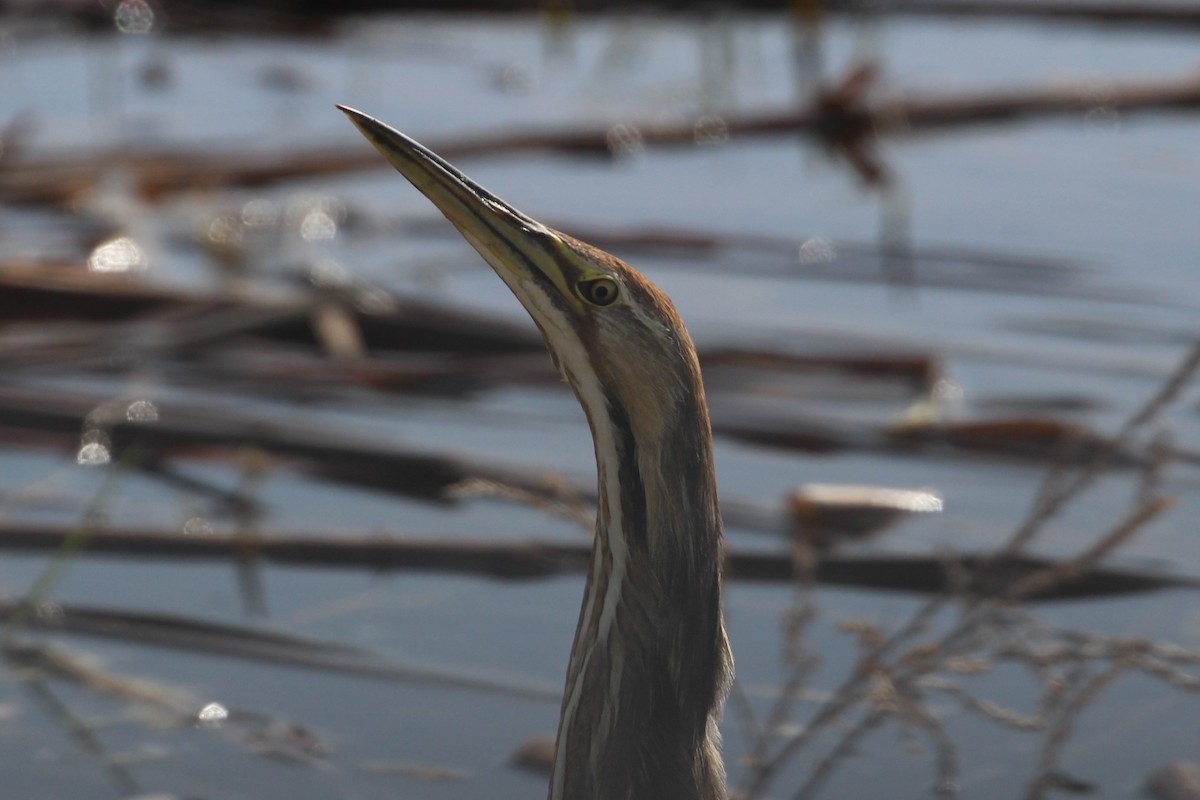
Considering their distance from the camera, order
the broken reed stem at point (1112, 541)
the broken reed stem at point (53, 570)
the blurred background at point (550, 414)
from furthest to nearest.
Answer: the broken reed stem at point (53, 570), the blurred background at point (550, 414), the broken reed stem at point (1112, 541)

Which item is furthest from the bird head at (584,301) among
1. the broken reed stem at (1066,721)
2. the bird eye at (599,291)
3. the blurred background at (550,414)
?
the broken reed stem at (1066,721)

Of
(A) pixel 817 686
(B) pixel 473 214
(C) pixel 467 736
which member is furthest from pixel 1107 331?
(B) pixel 473 214

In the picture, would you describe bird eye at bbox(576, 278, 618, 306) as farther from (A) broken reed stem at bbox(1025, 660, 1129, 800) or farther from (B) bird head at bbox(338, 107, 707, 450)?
(A) broken reed stem at bbox(1025, 660, 1129, 800)

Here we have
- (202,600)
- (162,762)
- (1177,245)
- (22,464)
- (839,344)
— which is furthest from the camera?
(1177,245)

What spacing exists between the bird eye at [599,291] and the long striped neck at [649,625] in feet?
0.25

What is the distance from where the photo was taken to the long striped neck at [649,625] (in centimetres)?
140

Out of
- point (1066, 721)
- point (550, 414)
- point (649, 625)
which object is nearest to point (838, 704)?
point (1066, 721)

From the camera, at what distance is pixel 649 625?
1.46m

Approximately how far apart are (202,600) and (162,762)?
1.38 feet

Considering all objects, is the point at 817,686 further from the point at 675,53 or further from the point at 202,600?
the point at 675,53

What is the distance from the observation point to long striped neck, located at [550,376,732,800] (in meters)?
1.40

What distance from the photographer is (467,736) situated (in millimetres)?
2109

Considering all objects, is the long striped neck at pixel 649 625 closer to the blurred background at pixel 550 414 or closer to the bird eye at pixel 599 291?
the bird eye at pixel 599 291

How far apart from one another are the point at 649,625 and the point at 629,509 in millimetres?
93
